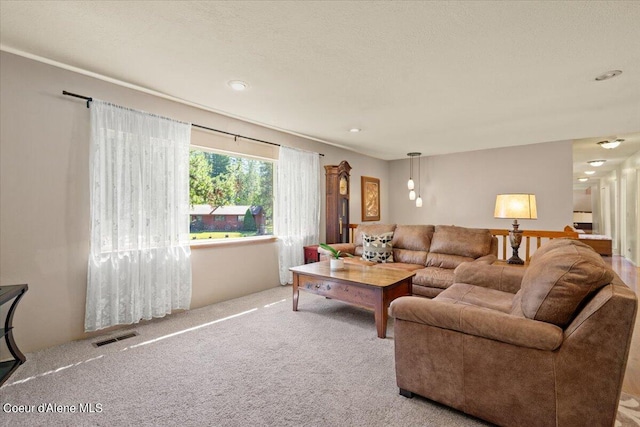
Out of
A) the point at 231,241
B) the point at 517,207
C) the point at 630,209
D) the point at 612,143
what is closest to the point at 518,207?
the point at 517,207

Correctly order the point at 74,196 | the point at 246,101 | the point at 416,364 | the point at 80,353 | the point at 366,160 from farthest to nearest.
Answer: the point at 366,160 → the point at 246,101 → the point at 74,196 → the point at 80,353 → the point at 416,364

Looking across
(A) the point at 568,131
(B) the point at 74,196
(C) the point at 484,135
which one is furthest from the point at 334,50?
(A) the point at 568,131

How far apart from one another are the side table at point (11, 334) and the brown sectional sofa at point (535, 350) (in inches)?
104

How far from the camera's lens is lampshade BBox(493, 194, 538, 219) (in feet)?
10.4

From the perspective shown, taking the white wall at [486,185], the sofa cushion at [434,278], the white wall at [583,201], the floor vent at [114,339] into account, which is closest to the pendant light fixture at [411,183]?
the white wall at [486,185]

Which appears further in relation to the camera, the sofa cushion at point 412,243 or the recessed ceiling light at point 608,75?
the sofa cushion at point 412,243

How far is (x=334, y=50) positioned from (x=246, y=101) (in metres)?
1.43

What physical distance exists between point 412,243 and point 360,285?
1.75m

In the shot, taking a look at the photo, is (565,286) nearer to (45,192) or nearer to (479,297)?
(479,297)

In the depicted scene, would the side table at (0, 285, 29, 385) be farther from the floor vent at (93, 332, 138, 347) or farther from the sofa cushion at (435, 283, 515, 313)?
the sofa cushion at (435, 283, 515, 313)

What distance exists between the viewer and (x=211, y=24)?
2.03 m

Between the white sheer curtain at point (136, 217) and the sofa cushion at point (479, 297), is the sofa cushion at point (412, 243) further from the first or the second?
the white sheer curtain at point (136, 217)

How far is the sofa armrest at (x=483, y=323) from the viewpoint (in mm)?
1479

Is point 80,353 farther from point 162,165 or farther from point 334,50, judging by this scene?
point 334,50
